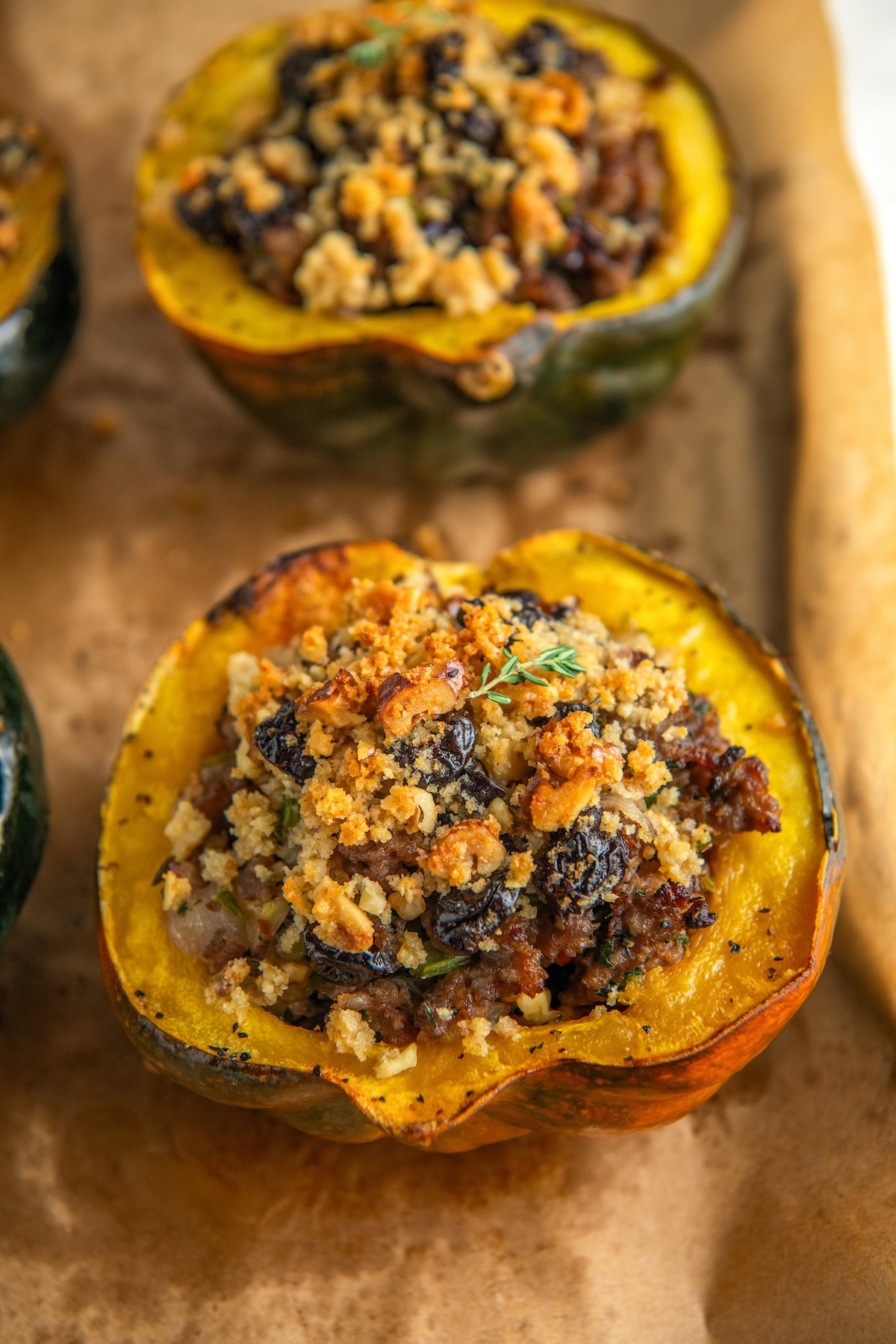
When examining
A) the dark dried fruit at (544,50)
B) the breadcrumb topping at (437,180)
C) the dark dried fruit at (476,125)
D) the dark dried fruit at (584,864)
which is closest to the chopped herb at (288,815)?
the dark dried fruit at (584,864)

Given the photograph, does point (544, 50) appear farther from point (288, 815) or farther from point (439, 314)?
point (288, 815)

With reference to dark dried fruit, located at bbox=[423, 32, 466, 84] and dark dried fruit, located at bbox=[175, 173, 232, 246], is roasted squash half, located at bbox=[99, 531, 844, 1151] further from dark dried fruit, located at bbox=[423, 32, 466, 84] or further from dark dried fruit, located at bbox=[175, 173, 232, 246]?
dark dried fruit, located at bbox=[423, 32, 466, 84]

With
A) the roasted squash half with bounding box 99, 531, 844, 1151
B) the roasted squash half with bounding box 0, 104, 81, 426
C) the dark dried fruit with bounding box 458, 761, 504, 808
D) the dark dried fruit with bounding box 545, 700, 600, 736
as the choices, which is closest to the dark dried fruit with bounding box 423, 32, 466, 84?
the roasted squash half with bounding box 0, 104, 81, 426

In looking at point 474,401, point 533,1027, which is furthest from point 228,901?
point 474,401

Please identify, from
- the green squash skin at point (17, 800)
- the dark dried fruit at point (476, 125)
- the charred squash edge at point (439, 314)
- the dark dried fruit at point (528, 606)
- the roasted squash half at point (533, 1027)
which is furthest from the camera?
the dark dried fruit at point (476, 125)

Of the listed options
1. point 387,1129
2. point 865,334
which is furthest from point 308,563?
point 865,334

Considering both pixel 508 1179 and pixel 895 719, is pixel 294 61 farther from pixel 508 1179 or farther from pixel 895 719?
pixel 508 1179

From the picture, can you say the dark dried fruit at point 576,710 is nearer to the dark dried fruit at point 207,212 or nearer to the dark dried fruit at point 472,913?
the dark dried fruit at point 472,913
